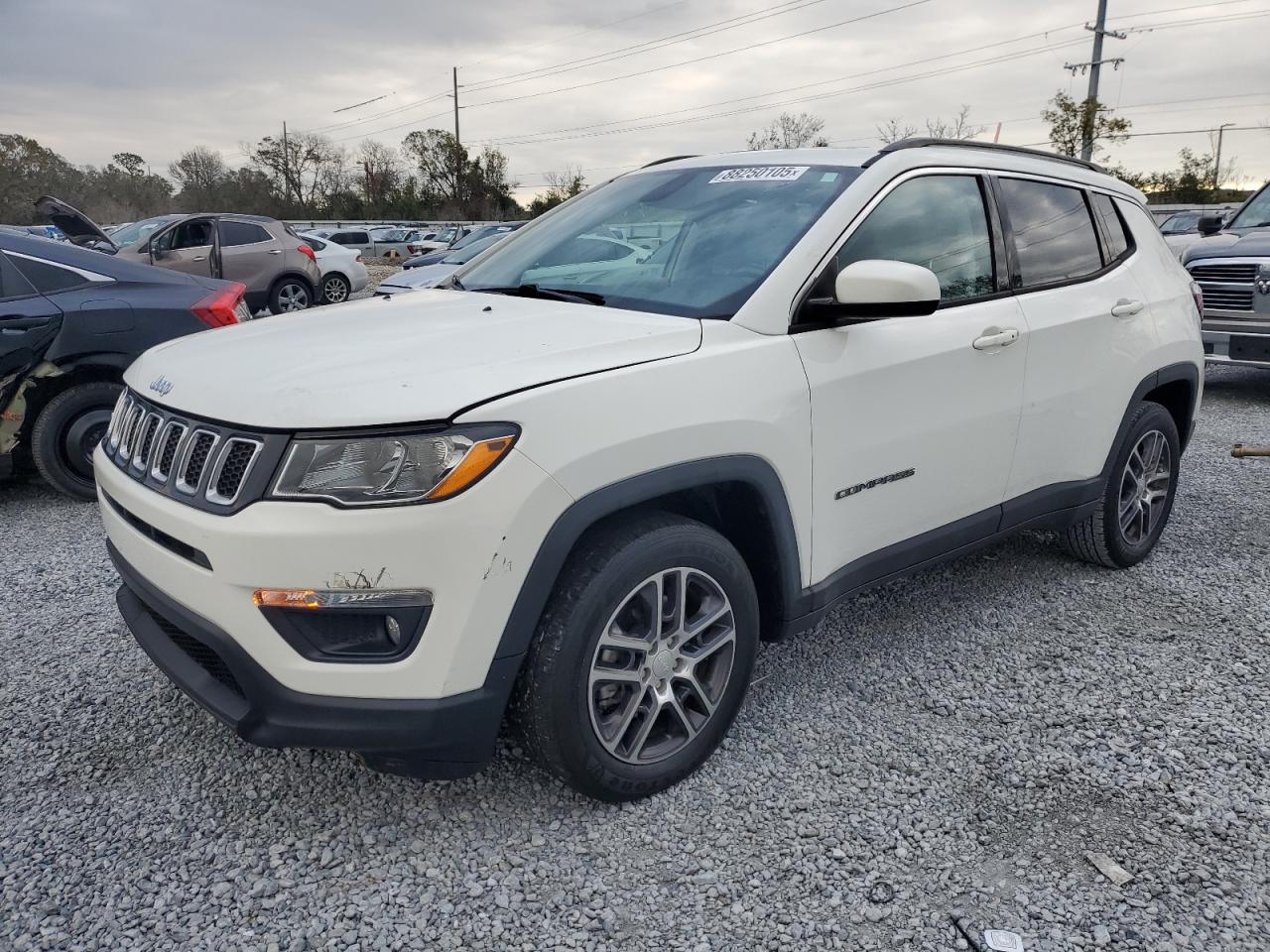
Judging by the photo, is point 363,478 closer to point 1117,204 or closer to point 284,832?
point 284,832

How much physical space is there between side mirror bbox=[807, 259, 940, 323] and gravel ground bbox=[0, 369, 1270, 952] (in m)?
1.33

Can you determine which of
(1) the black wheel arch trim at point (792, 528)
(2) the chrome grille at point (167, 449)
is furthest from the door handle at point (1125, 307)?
(2) the chrome grille at point (167, 449)

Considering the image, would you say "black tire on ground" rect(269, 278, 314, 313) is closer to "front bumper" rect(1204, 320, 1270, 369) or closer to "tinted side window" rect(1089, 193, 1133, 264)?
"front bumper" rect(1204, 320, 1270, 369)

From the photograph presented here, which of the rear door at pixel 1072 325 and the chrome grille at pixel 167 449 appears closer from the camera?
the chrome grille at pixel 167 449

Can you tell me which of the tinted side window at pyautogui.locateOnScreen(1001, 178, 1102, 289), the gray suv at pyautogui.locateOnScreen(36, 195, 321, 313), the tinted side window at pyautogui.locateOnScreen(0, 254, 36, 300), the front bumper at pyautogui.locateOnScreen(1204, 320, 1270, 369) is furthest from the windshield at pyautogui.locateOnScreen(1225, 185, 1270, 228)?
the gray suv at pyautogui.locateOnScreen(36, 195, 321, 313)

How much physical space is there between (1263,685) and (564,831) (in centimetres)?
255

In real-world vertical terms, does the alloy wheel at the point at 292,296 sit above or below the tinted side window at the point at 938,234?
below

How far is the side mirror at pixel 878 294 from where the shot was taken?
2.63 m

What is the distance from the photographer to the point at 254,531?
212 centimetres

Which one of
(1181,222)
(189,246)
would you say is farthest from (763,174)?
(1181,222)

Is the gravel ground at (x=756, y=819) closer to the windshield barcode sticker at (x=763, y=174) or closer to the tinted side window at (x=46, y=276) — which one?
the windshield barcode sticker at (x=763, y=174)

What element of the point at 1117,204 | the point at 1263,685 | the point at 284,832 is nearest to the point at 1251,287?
the point at 1117,204

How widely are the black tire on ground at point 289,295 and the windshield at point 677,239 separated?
1247 centimetres

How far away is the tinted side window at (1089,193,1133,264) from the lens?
4.10 m
